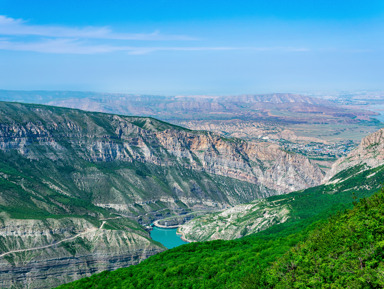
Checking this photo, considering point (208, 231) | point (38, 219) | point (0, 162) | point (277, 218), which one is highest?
point (0, 162)

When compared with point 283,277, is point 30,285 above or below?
below

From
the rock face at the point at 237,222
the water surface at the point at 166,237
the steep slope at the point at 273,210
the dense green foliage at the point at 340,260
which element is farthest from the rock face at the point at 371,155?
the dense green foliage at the point at 340,260

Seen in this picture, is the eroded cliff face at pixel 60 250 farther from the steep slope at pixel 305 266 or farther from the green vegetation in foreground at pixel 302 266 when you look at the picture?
the steep slope at pixel 305 266

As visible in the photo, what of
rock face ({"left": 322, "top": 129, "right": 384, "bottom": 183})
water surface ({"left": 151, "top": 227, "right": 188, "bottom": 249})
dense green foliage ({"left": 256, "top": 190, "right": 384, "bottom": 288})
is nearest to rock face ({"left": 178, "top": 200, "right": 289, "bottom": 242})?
water surface ({"left": 151, "top": 227, "right": 188, "bottom": 249})

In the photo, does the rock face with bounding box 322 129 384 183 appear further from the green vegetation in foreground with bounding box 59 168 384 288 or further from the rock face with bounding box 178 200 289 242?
the green vegetation in foreground with bounding box 59 168 384 288

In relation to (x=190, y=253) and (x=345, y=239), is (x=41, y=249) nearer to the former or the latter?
(x=190, y=253)

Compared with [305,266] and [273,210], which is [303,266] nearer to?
[305,266]

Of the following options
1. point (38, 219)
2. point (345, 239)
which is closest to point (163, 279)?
point (345, 239)
